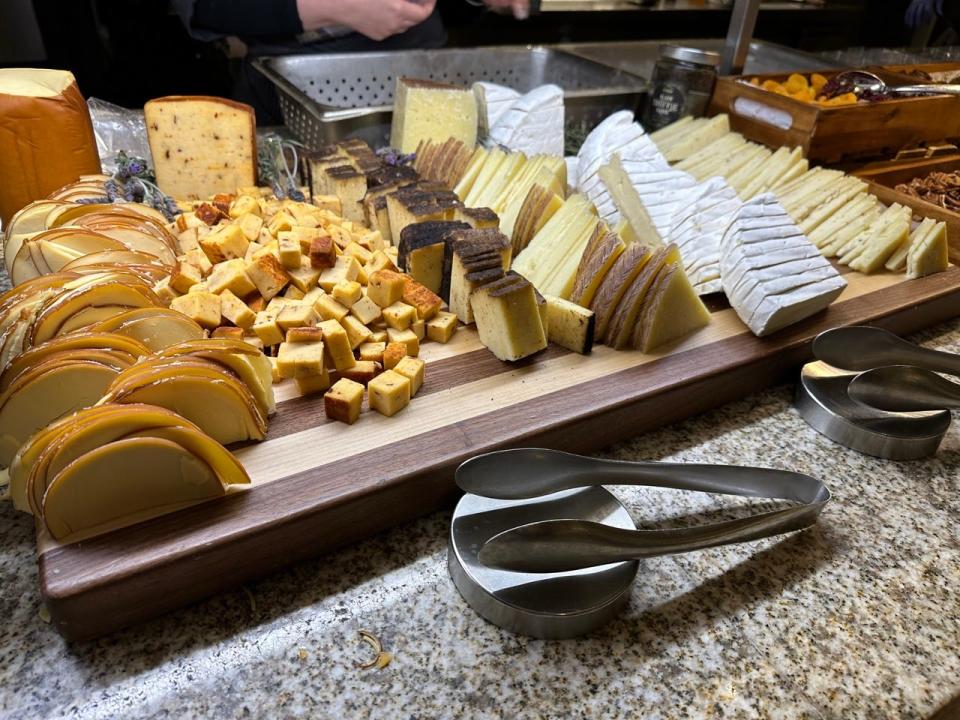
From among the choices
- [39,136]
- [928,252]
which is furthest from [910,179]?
[39,136]

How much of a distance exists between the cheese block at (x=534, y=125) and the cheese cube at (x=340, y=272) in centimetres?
104

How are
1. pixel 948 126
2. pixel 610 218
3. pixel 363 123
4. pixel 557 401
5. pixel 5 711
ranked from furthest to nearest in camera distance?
pixel 948 126, pixel 363 123, pixel 610 218, pixel 557 401, pixel 5 711

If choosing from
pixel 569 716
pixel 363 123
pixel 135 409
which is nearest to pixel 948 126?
pixel 363 123

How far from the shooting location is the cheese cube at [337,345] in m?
1.32

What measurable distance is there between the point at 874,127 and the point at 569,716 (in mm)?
2550

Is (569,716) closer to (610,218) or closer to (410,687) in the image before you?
(410,687)

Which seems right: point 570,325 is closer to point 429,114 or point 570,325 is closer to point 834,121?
point 429,114

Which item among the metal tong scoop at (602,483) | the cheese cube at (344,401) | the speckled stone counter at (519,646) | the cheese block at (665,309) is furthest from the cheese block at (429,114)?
the speckled stone counter at (519,646)

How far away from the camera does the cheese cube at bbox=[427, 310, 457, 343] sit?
1.50m

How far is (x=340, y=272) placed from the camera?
1540 millimetres

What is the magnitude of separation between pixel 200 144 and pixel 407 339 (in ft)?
3.53

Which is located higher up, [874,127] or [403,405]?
[874,127]

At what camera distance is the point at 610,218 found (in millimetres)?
2002

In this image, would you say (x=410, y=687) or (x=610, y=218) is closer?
(x=410, y=687)
